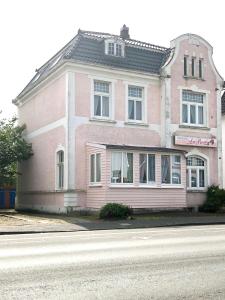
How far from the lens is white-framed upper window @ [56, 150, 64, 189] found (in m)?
29.2

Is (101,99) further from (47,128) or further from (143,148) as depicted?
(47,128)

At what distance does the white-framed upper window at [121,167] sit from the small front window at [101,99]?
3.26m

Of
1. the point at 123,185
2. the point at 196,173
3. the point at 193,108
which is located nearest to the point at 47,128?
the point at 123,185

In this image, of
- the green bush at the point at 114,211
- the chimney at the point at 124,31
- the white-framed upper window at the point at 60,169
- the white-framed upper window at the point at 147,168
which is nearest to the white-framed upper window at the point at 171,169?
the white-framed upper window at the point at 147,168

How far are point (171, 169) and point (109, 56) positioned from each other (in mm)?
7529

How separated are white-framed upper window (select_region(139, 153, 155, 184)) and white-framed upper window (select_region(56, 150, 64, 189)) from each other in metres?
4.75

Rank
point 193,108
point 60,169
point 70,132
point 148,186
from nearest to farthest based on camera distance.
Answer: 1. point 148,186
2. point 70,132
3. point 60,169
4. point 193,108

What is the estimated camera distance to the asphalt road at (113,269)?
24.6 feet

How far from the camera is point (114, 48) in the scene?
30.3m

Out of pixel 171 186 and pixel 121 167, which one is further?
pixel 171 186

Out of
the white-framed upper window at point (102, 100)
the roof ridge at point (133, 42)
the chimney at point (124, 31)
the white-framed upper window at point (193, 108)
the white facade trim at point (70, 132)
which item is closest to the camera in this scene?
the white facade trim at point (70, 132)

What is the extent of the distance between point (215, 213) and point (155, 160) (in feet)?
16.2

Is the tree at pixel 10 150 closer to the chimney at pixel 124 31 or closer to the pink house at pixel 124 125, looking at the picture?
the pink house at pixel 124 125

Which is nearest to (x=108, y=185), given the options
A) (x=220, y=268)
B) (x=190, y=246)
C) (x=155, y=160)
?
(x=155, y=160)
